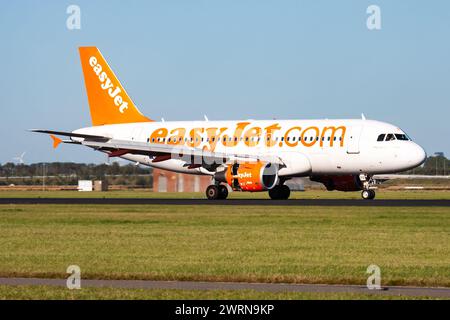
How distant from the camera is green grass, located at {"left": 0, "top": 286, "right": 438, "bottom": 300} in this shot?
18.4m

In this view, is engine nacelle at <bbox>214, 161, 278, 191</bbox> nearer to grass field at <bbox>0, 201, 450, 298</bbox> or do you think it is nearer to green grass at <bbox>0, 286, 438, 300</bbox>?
grass field at <bbox>0, 201, 450, 298</bbox>

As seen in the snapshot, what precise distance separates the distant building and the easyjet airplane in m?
17.6

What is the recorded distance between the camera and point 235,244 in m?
29.4

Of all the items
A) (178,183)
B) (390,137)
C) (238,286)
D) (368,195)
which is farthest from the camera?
(178,183)

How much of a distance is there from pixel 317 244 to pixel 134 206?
24071 mm

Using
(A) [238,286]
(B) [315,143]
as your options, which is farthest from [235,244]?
(B) [315,143]

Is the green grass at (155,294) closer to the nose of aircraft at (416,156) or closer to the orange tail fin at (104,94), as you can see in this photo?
the nose of aircraft at (416,156)

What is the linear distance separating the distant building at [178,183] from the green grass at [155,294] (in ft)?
217

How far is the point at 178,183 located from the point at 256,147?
94.2ft

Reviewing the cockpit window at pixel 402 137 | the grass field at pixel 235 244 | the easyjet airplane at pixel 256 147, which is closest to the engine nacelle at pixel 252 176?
the easyjet airplane at pixel 256 147

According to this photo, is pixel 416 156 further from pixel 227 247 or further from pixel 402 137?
pixel 227 247

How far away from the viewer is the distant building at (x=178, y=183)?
86625mm

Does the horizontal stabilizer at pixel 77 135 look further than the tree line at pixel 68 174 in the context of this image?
No
